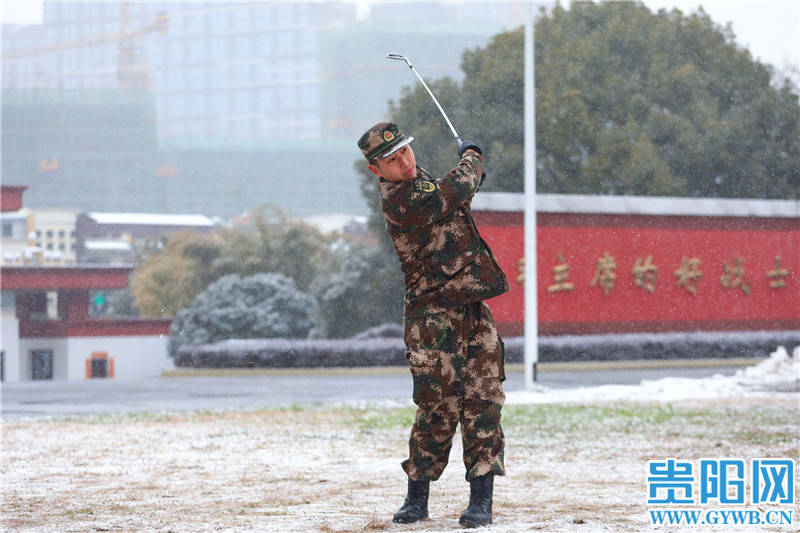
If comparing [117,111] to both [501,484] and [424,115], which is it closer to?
[424,115]

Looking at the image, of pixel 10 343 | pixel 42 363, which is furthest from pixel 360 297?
pixel 10 343

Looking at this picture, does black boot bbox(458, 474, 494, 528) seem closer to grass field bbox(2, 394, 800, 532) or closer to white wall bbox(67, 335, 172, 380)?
grass field bbox(2, 394, 800, 532)

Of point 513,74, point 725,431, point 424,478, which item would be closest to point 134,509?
point 424,478

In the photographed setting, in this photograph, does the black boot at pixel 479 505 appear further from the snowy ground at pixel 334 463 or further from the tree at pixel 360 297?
the tree at pixel 360 297

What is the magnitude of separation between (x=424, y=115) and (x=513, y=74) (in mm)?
3031

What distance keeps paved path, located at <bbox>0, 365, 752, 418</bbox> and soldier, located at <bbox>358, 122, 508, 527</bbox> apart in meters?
8.96

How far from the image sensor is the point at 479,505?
4.55 metres

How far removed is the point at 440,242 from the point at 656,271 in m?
19.1

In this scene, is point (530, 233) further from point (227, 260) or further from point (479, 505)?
point (227, 260)

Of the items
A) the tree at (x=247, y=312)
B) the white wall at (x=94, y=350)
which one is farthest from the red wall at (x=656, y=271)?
the white wall at (x=94, y=350)

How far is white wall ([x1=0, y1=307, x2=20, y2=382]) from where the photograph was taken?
3869 centimetres

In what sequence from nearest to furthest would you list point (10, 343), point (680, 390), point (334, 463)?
point (334, 463) → point (680, 390) → point (10, 343)

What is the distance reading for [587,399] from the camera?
13.9 meters

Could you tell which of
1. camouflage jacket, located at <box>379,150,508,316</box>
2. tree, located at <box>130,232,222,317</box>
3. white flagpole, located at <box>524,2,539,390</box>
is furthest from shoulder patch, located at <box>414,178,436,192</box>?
tree, located at <box>130,232,222,317</box>
